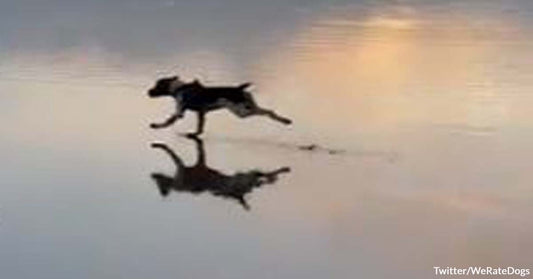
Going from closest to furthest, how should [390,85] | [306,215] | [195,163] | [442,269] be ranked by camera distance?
1. [442,269]
2. [306,215]
3. [195,163]
4. [390,85]

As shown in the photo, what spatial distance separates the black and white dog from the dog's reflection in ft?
0.29

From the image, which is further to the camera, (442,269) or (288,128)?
(288,128)

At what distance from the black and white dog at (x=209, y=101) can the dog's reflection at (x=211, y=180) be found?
0.09 meters

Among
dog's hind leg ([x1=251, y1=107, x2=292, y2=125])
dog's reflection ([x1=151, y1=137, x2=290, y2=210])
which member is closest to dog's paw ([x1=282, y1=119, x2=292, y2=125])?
dog's hind leg ([x1=251, y1=107, x2=292, y2=125])

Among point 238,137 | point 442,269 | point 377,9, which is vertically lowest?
point 442,269

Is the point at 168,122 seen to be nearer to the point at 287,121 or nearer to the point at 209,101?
the point at 209,101

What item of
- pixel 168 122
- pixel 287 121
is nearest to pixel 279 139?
pixel 287 121

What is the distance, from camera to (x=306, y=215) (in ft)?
4.52

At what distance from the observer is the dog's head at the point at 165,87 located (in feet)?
5.34

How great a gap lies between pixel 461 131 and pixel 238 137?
1.06 ft

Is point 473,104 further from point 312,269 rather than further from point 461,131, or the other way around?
point 312,269

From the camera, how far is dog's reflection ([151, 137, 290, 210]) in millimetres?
1444

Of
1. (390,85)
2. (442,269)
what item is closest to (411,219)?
(442,269)

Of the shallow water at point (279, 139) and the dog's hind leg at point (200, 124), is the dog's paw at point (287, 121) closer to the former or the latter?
the shallow water at point (279, 139)
